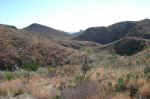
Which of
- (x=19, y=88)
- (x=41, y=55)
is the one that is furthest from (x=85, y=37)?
(x=19, y=88)

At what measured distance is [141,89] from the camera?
429cm

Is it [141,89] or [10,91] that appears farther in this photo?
[10,91]

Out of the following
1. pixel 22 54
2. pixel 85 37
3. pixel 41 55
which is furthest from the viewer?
pixel 85 37

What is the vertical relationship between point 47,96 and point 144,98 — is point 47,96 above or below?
below

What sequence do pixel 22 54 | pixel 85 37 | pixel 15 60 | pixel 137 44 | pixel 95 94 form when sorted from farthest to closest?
1. pixel 85 37
2. pixel 137 44
3. pixel 22 54
4. pixel 15 60
5. pixel 95 94

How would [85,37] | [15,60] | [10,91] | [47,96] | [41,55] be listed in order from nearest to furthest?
[47,96] < [10,91] < [15,60] < [41,55] < [85,37]

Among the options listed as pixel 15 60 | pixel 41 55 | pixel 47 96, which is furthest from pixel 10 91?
pixel 41 55

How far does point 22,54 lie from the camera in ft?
54.5

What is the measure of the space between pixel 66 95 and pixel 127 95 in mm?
1777

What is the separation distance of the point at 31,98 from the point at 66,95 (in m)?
1.05

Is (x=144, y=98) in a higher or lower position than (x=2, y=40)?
lower

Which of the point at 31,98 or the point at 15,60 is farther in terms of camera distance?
the point at 15,60

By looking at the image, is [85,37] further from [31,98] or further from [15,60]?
[31,98]

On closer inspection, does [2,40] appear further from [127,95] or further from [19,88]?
[127,95]
